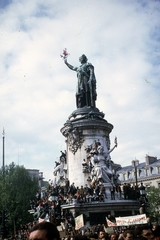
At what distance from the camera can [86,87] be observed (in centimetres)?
3603

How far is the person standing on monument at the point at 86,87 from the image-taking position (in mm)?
35984

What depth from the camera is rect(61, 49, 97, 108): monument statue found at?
36.0 meters

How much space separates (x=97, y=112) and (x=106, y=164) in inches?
206

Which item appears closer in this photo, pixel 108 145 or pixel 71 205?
pixel 71 205

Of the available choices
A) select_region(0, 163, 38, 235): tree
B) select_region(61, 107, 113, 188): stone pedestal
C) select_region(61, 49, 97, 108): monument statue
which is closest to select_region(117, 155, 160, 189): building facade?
select_region(0, 163, 38, 235): tree

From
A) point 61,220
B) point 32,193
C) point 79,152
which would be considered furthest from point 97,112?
point 32,193

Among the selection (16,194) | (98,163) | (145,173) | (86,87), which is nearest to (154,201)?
(145,173)

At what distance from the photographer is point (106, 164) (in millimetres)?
32469

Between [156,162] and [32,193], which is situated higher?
[156,162]

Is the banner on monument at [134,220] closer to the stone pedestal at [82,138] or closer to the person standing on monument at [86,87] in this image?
the stone pedestal at [82,138]

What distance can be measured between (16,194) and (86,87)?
926 inches

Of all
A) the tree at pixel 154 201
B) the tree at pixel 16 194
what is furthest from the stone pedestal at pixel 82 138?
the tree at pixel 154 201

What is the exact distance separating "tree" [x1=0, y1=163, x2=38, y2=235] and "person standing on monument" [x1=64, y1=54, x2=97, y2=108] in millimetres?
18053

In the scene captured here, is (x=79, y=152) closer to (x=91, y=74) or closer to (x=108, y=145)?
(x=108, y=145)
